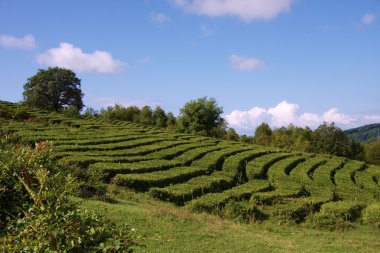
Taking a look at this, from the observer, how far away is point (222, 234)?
10.5 meters

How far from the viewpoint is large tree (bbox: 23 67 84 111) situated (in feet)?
173

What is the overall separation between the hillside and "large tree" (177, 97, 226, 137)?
86.8 ft

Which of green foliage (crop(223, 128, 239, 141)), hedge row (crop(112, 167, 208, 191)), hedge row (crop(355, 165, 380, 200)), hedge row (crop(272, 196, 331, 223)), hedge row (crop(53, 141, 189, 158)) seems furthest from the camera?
green foliage (crop(223, 128, 239, 141))

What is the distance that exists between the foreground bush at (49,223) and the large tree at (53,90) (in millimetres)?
51421

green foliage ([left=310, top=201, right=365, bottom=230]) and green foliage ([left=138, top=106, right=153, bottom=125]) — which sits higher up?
green foliage ([left=138, top=106, right=153, bottom=125])

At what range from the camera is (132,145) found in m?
24.2

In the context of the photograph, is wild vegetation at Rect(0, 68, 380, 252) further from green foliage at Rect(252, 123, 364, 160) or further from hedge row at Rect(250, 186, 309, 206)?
green foliage at Rect(252, 123, 364, 160)

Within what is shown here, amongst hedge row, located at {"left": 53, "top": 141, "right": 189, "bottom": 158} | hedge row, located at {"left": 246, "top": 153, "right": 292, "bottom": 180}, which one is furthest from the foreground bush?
hedge row, located at {"left": 246, "top": 153, "right": 292, "bottom": 180}

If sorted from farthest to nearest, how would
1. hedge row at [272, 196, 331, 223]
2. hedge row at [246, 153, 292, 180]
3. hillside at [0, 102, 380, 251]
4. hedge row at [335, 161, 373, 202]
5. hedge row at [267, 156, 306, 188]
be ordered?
hedge row at [246, 153, 292, 180] → hedge row at [267, 156, 306, 188] → hedge row at [335, 161, 373, 202] → hillside at [0, 102, 380, 251] → hedge row at [272, 196, 331, 223]

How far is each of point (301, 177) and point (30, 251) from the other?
67.2 feet

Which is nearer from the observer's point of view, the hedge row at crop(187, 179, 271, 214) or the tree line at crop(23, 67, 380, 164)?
the hedge row at crop(187, 179, 271, 214)

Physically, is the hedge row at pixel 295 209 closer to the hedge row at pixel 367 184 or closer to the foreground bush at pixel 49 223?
the hedge row at pixel 367 184

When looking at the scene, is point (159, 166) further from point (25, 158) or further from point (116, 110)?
point (116, 110)

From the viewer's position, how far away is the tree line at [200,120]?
53.2m
